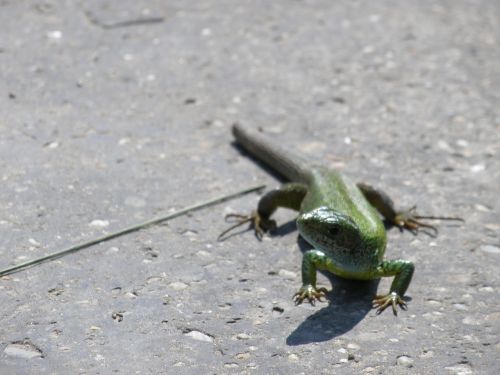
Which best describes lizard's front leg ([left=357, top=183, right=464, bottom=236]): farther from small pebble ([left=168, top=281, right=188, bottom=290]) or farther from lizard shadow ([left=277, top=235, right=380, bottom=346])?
small pebble ([left=168, top=281, right=188, bottom=290])

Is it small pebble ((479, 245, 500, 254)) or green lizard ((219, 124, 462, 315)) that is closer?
green lizard ((219, 124, 462, 315))

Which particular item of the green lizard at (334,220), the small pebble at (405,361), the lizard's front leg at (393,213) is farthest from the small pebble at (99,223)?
the small pebble at (405,361)

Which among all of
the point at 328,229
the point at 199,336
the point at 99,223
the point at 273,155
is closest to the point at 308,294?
the point at 328,229

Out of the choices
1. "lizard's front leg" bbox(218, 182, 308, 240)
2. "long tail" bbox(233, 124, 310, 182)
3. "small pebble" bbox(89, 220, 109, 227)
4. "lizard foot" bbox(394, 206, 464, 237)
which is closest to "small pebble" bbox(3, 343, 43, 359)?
"small pebble" bbox(89, 220, 109, 227)

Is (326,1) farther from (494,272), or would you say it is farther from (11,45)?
(494,272)

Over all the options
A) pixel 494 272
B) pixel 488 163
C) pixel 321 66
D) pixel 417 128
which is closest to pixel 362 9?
pixel 321 66

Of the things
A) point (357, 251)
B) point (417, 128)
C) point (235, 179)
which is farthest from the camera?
point (417, 128)

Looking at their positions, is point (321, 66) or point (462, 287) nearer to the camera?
point (462, 287)
